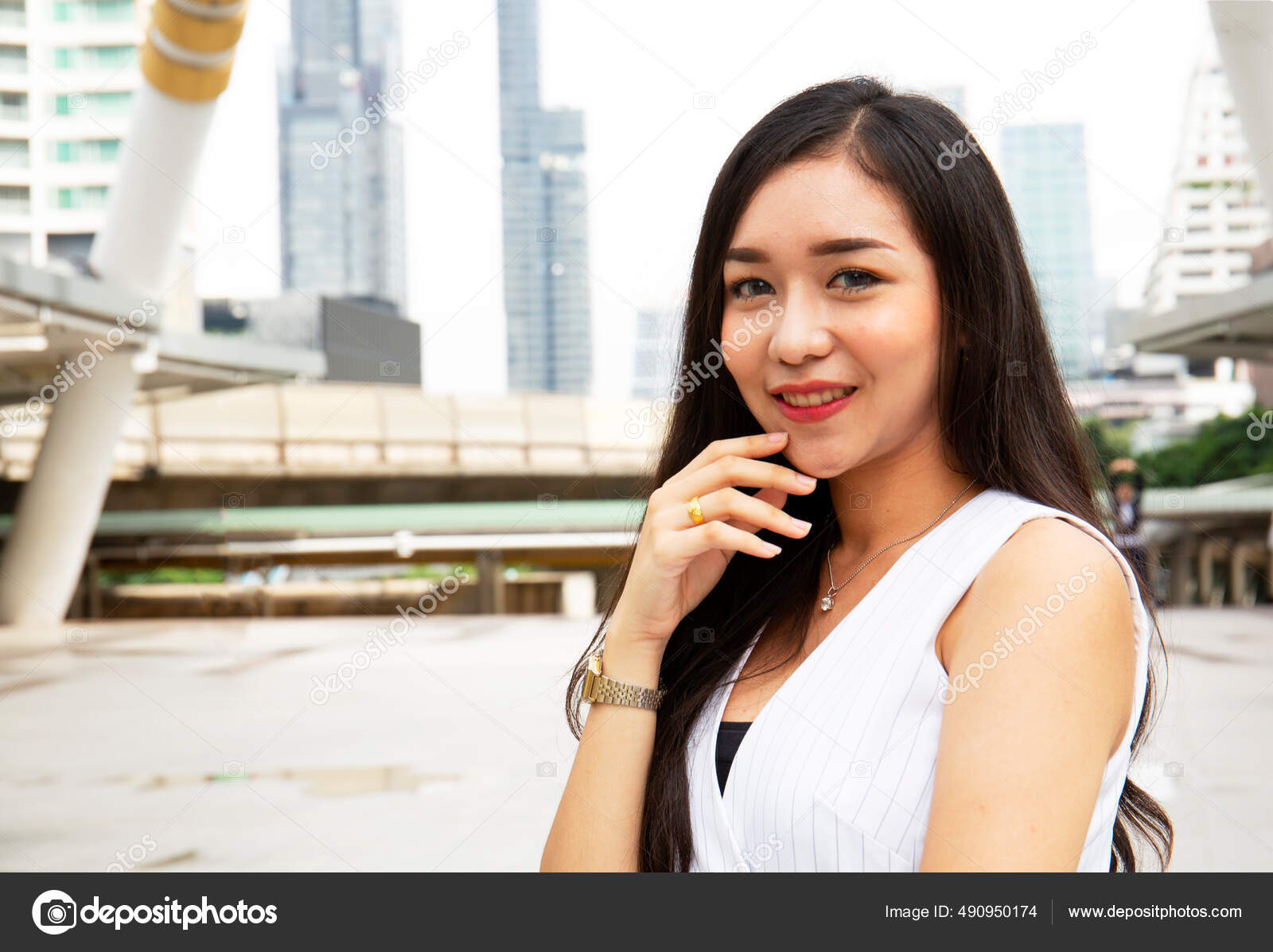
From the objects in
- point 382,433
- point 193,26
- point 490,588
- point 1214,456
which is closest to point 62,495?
point 490,588

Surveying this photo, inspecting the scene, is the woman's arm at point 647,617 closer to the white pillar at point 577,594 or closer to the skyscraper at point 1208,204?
the white pillar at point 577,594

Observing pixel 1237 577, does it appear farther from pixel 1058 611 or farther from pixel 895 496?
pixel 1058 611

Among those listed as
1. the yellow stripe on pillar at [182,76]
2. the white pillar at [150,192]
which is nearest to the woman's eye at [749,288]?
the yellow stripe on pillar at [182,76]

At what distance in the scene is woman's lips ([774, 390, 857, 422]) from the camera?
Result: 1.16m

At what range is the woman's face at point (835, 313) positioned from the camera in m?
1.12

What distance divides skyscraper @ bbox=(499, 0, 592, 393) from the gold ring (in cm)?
1942

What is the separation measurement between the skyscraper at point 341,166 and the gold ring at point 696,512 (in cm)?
2400

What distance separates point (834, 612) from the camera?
1285 millimetres

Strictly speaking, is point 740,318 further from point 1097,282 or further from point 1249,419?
point 1097,282

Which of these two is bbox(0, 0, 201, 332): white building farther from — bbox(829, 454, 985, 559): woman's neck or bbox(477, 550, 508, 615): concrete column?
bbox(829, 454, 985, 559): woman's neck

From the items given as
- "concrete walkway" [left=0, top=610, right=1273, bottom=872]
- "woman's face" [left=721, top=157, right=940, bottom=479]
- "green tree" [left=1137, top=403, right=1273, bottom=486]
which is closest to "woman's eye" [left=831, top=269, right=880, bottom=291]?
"woman's face" [left=721, top=157, right=940, bottom=479]

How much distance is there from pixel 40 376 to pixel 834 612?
1155cm

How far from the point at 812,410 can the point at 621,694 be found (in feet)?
1.34
